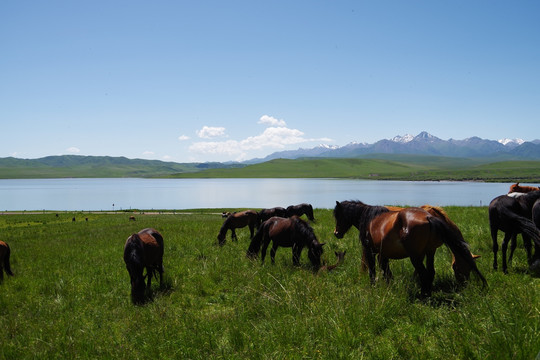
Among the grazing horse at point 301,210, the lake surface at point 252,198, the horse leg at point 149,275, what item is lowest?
the lake surface at point 252,198

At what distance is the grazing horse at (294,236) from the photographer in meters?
9.09

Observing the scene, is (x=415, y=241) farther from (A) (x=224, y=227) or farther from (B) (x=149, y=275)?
(A) (x=224, y=227)

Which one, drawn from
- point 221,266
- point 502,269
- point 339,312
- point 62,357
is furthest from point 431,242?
point 62,357

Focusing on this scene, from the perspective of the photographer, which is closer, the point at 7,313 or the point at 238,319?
the point at 238,319

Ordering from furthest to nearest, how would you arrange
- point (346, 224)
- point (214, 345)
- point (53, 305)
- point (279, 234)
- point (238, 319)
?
point (279, 234) < point (346, 224) < point (53, 305) < point (238, 319) < point (214, 345)

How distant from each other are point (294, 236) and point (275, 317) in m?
3.99

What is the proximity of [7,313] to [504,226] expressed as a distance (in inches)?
517

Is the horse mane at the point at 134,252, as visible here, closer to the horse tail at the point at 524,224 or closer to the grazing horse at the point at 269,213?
the horse tail at the point at 524,224

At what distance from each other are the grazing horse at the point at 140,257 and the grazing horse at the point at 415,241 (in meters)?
5.76

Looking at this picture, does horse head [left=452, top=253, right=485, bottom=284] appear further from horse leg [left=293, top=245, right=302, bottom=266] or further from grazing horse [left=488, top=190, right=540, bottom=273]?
horse leg [left=293, top=245, right=302, bottom=266]

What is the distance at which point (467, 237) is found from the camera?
12.0m

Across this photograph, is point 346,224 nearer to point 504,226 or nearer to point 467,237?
point 504,226

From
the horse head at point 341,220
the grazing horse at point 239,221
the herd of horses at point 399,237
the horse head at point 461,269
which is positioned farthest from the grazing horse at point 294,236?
the grazing horse at point 239,221

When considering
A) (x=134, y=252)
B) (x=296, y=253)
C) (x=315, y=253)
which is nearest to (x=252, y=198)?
(x=296, y=253)
